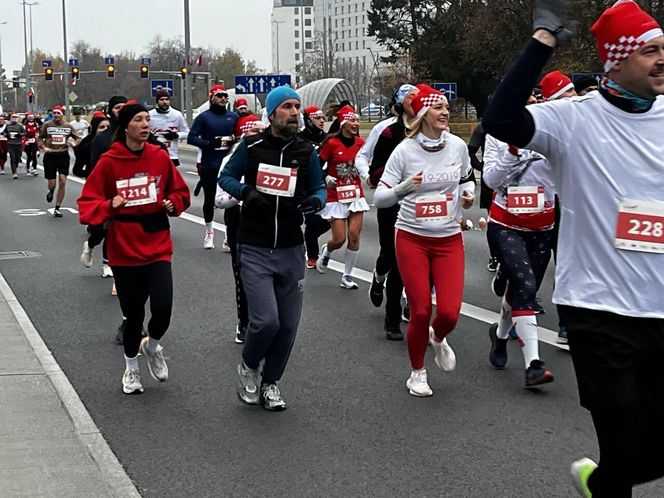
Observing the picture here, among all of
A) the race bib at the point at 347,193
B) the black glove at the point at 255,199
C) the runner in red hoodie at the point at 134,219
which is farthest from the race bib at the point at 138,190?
the race bib at the point at 347,193

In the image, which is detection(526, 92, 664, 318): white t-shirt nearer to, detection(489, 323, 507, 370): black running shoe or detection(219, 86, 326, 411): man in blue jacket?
detection(219, 86, 326, 411): man in blue jacket

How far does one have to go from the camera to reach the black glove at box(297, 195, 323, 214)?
6375mm

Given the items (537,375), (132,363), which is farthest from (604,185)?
(132,363)

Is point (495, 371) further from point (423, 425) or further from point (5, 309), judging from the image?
point (5, 309)

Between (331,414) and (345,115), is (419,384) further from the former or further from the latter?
(345,115)

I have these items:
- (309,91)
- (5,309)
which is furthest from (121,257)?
(309,91)

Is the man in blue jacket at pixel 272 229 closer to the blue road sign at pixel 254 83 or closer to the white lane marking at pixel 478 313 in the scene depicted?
the white lane marking at pixel 478 313

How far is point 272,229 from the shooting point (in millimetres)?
6367

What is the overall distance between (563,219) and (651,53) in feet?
2.15

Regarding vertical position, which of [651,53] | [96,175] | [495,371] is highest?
[651,53]

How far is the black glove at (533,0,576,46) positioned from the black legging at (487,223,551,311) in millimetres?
3716

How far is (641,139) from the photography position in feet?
12.1

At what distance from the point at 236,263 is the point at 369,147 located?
1977 millimetres

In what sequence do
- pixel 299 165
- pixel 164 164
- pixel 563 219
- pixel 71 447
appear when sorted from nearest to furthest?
pixel 563 219, pixel 71 447, pixel 299 165, pixel 164 164
